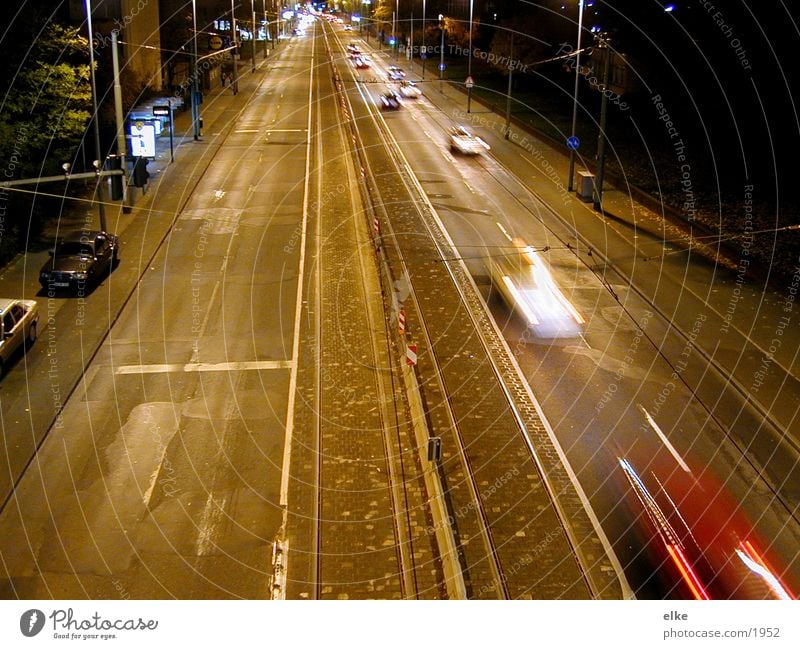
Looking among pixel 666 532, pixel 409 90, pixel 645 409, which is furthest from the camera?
pixel 409 90

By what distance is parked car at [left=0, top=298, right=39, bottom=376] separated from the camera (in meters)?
21.0

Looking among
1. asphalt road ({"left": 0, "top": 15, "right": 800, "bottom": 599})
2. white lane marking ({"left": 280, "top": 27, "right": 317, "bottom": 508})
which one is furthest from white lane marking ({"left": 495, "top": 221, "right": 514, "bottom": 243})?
white lane marking ({"left": 280, "top": 27, "right": 317, "bottom": 508})

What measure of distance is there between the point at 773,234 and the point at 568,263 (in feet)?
25.7

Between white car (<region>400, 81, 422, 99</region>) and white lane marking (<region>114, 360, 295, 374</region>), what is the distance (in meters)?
56.5

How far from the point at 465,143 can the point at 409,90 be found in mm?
27865

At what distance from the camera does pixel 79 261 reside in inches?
1074

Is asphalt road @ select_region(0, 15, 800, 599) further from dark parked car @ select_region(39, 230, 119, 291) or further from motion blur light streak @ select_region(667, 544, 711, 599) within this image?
dark parked car @ select_region(39, 230, 119, 291)

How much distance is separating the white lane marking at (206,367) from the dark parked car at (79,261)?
6165mm

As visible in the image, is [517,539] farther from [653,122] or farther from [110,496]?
[653,122]

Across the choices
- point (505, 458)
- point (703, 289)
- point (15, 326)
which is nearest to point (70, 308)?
point (15, 326)

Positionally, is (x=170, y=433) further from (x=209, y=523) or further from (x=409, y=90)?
(x=409, y=90)

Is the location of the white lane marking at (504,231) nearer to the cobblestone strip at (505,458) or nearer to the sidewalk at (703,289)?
the sidewalk at (703,289)

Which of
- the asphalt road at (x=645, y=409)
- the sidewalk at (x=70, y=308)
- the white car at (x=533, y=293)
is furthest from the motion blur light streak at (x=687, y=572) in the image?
the sidewalk at (x=70, y=308)
